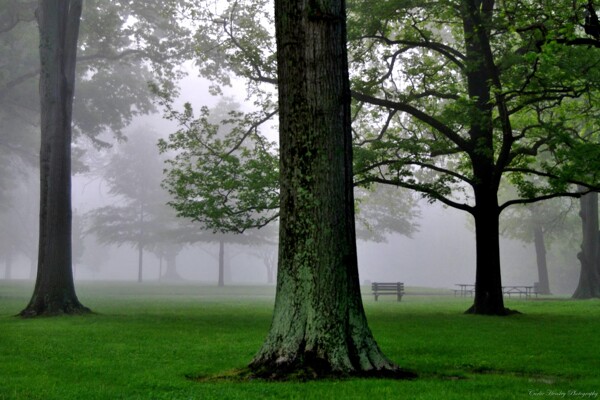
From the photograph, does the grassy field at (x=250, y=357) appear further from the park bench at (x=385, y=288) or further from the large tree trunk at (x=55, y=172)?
the park bench at (x=385, y=288)

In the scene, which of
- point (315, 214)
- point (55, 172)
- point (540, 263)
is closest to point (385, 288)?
point (540, 263)

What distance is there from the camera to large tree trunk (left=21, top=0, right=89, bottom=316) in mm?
20875

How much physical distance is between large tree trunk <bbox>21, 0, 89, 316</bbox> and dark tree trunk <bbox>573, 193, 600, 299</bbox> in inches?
922

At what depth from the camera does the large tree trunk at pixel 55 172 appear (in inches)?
822

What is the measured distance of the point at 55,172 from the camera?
70.8ft

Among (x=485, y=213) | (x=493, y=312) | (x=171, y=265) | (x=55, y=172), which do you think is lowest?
(x=493, y=312)

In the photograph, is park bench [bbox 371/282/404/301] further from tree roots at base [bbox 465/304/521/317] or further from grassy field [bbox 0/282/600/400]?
grassy field [bbox 0/282/600/400]

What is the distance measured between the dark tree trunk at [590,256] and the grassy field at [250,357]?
48.9 ft

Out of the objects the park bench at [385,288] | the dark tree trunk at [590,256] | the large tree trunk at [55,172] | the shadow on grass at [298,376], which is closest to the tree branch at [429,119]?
the large tree trunk at [55,172]

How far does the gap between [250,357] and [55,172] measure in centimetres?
1355

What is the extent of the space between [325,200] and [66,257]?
15089 mm

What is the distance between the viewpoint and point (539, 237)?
44.9 m

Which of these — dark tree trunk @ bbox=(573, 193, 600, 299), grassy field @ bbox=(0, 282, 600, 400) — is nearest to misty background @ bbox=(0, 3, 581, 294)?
dark tree trunk @ bbox=(573, 193, 600, 299)

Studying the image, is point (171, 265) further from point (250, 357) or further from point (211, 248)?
point (250, 357)
